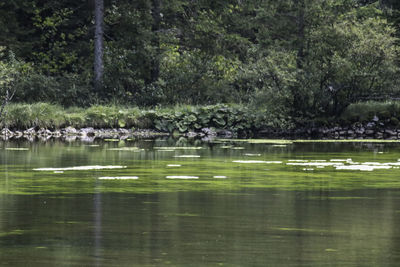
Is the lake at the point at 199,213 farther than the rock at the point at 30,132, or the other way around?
the rock at the point at 30,132

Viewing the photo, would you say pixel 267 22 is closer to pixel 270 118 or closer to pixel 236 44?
pixel 236 44

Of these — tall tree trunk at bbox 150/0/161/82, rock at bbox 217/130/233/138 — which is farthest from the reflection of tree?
tall tree trunk at bbox 150/0/161/82

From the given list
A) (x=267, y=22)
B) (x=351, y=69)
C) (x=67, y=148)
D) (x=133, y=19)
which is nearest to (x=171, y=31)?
(x=133, y=19)

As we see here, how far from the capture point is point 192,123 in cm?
3309

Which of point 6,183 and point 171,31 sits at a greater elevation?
point 171,31

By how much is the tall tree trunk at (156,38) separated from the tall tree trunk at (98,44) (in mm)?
2567

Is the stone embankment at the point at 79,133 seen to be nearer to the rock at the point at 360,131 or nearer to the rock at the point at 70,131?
the rock at the point at 70,131

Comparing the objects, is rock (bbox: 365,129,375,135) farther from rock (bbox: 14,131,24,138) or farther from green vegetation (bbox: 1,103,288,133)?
rock (bbox: 14,131,24,138)

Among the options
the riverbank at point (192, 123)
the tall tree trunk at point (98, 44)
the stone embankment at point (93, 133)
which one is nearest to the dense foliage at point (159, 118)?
the riverbank at point (192, 123)

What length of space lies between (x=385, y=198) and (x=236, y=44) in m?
32.4

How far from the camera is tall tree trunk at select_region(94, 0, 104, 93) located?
37.4 meters

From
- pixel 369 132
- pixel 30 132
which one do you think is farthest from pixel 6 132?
pixel 369 132

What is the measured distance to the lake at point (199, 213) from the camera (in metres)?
6.32

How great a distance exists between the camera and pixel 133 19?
38062 millimetres
